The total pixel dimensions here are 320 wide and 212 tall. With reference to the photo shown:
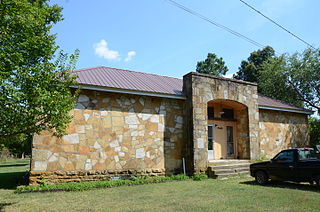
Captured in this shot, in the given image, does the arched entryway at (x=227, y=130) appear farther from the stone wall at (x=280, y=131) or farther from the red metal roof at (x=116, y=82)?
the red metal roof at (x=116, y=82)

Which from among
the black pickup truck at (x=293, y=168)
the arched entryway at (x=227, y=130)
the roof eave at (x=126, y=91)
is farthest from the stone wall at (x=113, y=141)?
the black pickup truck at (x=293, y=168)

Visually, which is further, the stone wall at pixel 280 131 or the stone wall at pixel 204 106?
the stone wall at pixel 280 131

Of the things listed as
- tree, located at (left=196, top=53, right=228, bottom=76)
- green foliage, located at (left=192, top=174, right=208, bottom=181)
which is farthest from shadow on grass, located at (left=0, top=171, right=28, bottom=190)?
tree, located at (left=196, top=53, right=228, bottom=76)

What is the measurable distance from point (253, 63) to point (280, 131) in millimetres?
19838

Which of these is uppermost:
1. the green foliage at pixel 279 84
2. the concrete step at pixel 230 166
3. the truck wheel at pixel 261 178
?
the green foliage at pixel 279 84

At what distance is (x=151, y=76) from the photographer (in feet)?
43.8

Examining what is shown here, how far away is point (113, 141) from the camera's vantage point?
9312 millimetres

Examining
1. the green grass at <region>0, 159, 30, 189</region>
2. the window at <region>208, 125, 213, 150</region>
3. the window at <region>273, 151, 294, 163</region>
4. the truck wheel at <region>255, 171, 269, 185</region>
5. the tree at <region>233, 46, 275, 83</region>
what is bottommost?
the green grass at <region>0, 159, 30, 189</region>

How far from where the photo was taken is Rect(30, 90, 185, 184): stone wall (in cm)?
834

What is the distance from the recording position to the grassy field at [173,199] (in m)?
5.47

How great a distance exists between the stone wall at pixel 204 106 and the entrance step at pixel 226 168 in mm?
349

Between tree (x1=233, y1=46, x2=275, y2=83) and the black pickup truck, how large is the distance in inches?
955

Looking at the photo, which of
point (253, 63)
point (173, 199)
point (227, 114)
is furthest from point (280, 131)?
point (253, 63)

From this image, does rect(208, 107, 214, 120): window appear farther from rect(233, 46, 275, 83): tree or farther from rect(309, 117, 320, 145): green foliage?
rect(233, 46, 275, 83): tree
